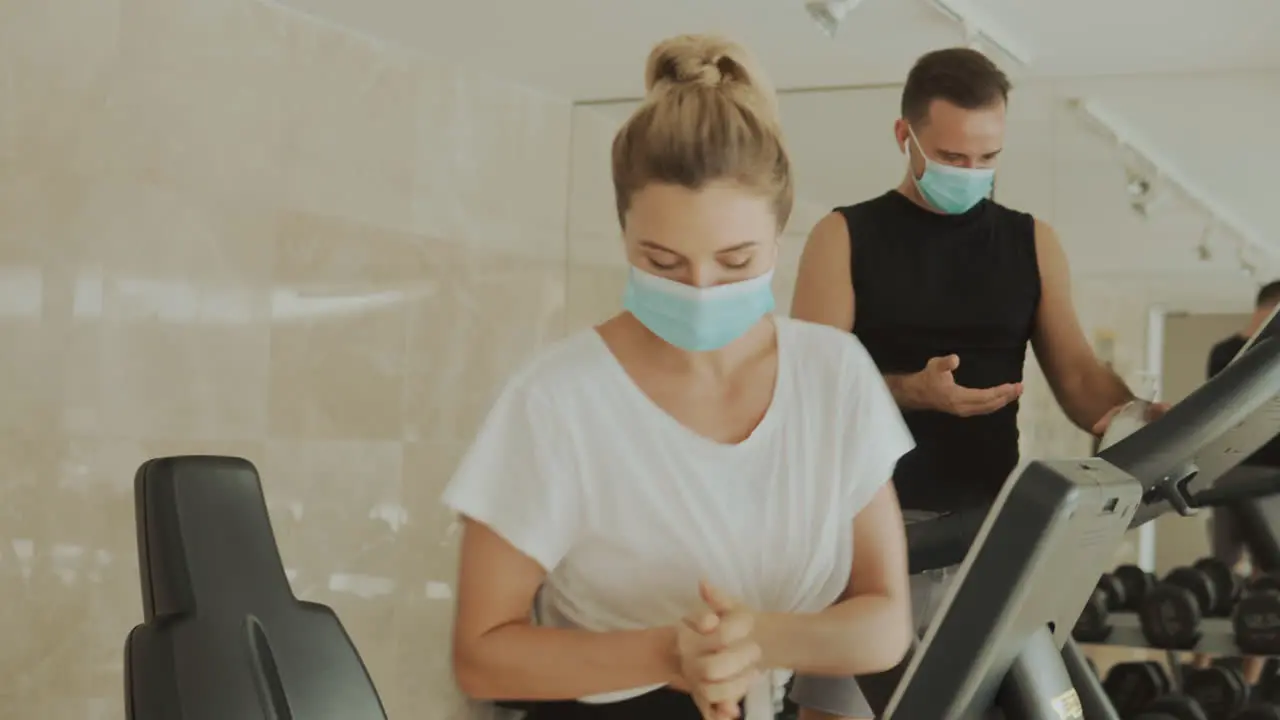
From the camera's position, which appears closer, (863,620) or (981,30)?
(863,620)

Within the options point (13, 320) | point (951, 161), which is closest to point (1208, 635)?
point (951, 161)

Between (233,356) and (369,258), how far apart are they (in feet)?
1.58

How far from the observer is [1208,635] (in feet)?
9.10

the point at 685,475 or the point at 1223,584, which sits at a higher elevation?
the point at 685,475

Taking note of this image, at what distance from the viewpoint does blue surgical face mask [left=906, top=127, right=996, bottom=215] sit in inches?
76.4

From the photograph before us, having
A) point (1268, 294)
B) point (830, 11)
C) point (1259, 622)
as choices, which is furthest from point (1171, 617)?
point (830, 11)

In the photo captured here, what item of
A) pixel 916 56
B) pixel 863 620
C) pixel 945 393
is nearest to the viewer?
pixel 863 620

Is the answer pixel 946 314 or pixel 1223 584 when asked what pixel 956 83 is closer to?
pixel 946 314

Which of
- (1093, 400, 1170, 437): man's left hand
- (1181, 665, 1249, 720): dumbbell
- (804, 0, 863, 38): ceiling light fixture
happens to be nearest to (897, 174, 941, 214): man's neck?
(1093, 400, 1170, 437): man's left hand

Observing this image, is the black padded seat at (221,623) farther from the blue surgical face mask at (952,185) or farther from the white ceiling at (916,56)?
the white ceiling at (916,56)

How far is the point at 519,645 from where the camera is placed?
1.02 meters

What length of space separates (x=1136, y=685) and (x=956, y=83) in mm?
1566

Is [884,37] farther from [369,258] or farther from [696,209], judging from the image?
[696,209]

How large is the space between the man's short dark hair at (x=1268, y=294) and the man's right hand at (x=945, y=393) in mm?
1745
